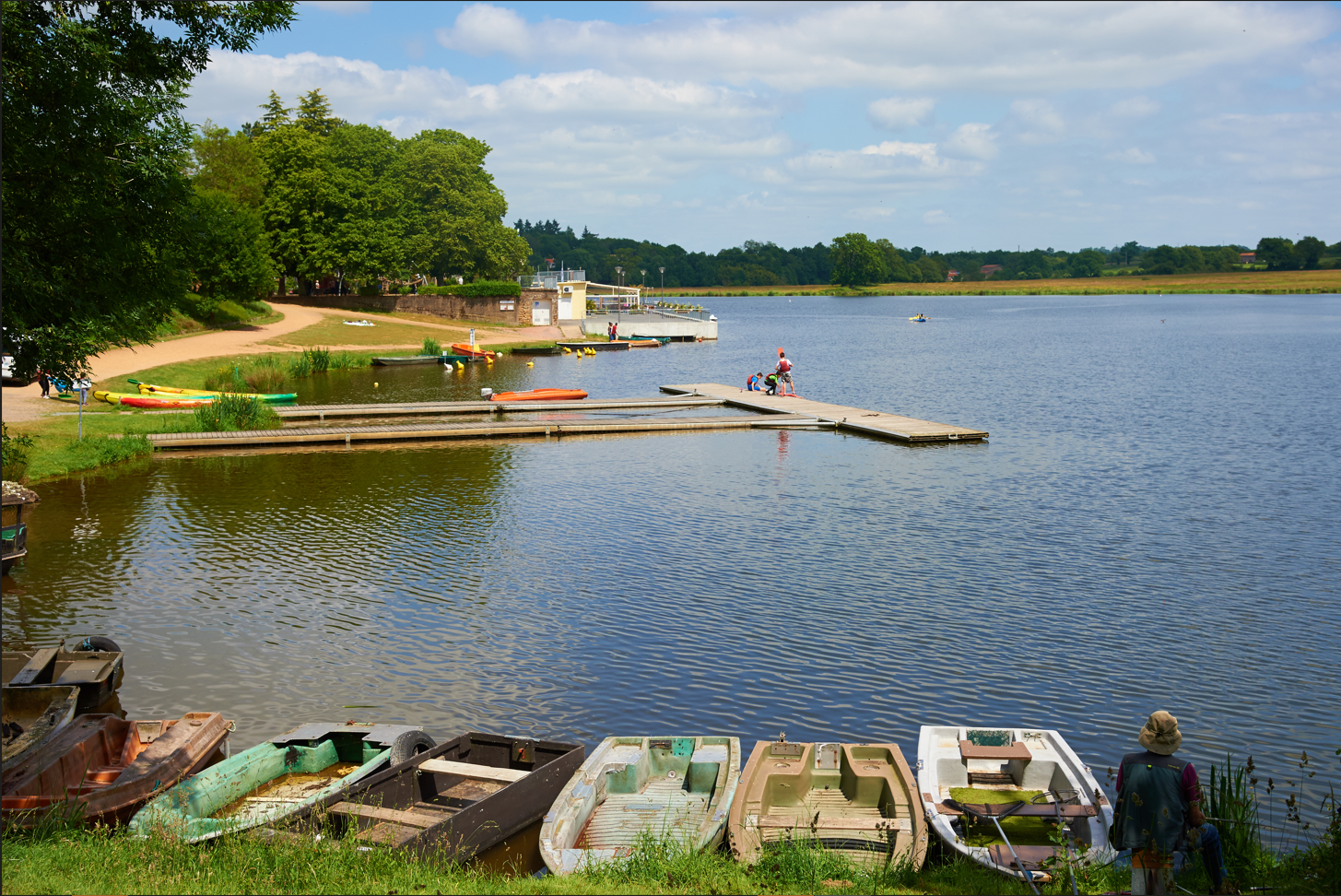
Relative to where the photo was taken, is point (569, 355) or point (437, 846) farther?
point (569, 355)

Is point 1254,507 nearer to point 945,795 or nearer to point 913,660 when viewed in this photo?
point 913,660

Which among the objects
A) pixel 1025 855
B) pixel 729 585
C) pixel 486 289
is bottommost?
pixel 729 585

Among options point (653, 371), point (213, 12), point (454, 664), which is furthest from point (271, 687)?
point (653, 371)

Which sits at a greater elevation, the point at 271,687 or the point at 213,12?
the point at 213,12

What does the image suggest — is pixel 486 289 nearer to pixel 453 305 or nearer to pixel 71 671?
pixel 453 305

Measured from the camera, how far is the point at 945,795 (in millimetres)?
10195

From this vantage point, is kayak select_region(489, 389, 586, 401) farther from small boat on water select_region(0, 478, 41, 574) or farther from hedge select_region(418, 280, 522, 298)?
hedge select_region(418, 280, 522, 298)

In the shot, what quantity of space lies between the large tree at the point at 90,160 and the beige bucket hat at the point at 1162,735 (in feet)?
39.4

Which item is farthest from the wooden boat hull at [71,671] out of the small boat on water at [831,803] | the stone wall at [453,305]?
the stone wall at [453,305]

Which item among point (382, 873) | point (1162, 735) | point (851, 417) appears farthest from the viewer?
point (851, 417)

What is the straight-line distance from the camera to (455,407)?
41.8m

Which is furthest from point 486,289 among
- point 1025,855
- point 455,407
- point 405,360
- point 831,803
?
point 1025,855

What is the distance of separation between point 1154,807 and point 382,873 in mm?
5887

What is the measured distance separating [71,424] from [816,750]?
29.4 meters
